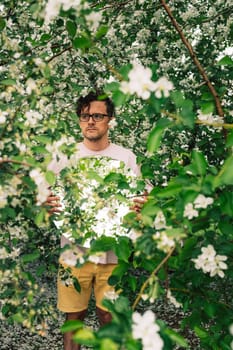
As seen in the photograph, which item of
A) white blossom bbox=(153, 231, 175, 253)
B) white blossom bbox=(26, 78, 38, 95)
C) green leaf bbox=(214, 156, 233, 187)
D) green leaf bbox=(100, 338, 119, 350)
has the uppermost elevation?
white blossom bbox=(26, 78, 38, 95)

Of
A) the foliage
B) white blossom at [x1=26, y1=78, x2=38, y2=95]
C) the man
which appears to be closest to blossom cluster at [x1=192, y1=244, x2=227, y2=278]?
the foliage

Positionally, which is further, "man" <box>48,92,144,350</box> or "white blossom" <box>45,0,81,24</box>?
"man" <box>48,92,144,350</box>

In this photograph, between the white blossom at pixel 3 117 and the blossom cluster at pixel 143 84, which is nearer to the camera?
the blossom cluster at pixel 143 84

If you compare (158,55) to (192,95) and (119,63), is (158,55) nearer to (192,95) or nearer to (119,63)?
(119,63)

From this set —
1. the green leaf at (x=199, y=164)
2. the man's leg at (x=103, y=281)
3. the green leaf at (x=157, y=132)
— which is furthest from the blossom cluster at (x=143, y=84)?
the man's leg at (x=103, y=281)

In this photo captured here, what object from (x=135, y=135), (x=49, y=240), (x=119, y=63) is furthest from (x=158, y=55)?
(x=49, y=240)

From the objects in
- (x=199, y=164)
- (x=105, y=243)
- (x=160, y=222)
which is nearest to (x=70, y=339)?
(x=105, y=243)

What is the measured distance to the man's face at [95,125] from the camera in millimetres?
3223

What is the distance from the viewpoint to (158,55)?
4.62 metres

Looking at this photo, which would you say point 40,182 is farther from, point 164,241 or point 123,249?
point 123,249

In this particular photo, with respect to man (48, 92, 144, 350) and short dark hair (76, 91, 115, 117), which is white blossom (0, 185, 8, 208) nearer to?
man (48, 92, 144, 350)

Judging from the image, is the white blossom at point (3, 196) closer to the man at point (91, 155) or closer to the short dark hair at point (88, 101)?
the man at point (91, 155)

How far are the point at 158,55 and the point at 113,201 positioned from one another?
2.54m

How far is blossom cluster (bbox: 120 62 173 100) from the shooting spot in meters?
1.74
